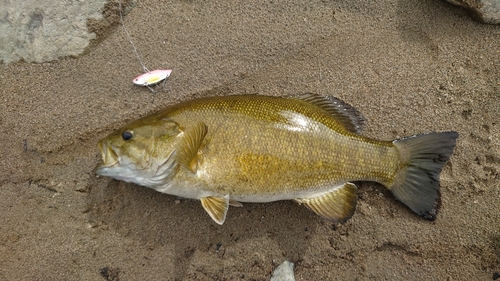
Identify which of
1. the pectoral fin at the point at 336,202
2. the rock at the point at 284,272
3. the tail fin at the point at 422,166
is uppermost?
the tail fin at the point at 422,166

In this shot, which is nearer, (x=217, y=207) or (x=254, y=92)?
(x=217, y=207)

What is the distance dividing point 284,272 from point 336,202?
75cm

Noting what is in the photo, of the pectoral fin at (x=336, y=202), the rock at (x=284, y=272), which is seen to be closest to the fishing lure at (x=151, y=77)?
the pectoral fin at (x=336, y=202)

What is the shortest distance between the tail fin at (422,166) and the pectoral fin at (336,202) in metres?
0.36

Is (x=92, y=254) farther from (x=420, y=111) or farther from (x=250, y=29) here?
(x=420, y=111)

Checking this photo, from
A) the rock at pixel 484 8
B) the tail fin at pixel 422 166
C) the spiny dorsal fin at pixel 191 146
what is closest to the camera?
the spiny dorsal fin at pixel 191 146

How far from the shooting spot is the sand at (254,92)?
10.0ft

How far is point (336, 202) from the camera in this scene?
9.81 feet

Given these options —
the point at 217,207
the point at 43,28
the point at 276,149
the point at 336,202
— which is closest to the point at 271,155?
the point at 276,149

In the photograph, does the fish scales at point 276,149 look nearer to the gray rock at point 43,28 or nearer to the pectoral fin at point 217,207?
the pectoral fin at point 217,207

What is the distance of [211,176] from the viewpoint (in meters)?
2.72

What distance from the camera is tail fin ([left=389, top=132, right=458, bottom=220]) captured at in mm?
2924

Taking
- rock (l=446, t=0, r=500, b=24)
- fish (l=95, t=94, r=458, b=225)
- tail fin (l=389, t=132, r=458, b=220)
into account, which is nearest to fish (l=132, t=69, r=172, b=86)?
fish (l=95, t=94, r=458, b=225)

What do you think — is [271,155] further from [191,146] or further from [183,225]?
[183,225]
